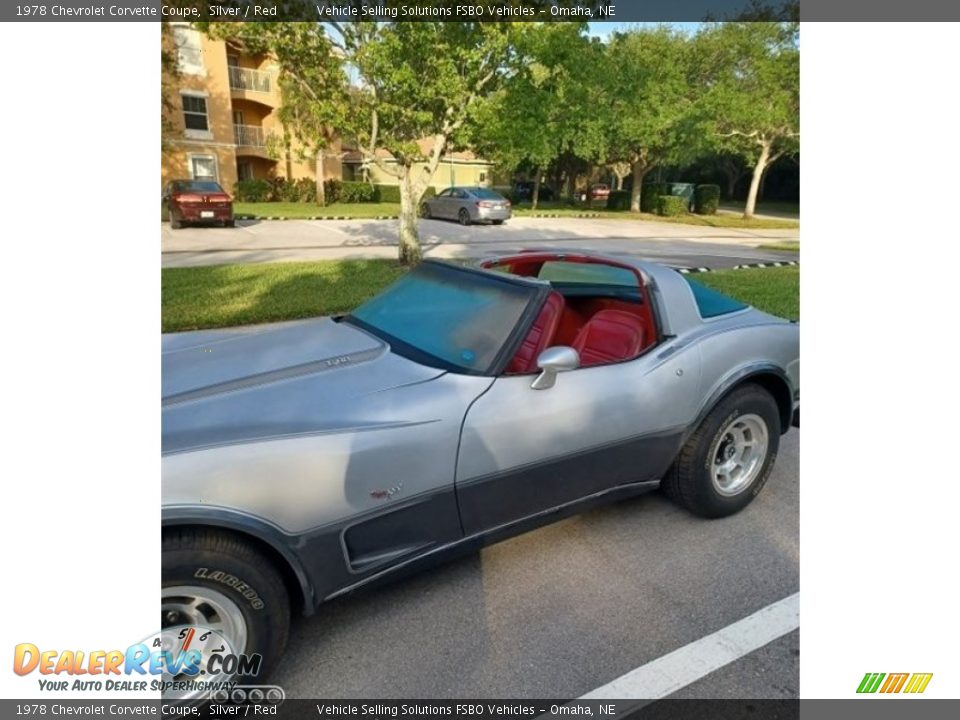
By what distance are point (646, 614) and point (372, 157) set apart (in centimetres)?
874

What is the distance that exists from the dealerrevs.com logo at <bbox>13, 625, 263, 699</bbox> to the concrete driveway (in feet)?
32.6

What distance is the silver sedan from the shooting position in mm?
20484

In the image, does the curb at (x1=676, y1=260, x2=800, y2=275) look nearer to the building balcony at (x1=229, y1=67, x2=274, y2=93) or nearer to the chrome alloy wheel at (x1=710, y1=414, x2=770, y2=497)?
the chrome alloy wheel at (x1=710, y1=414, x2=770, y2=497)

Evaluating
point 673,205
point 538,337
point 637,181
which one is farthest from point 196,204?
point 637,181

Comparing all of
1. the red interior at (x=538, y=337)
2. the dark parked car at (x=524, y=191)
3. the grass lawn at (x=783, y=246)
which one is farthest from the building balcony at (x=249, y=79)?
the red interior at (x=538, y=337)

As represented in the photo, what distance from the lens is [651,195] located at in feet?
101

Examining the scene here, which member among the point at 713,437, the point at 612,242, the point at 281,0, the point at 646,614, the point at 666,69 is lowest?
the point at 646,614

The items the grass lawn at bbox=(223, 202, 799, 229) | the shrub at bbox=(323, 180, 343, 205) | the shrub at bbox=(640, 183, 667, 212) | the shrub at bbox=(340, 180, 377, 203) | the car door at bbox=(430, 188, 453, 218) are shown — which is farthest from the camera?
the shrub at bbox=(640, 183, 667, 212)

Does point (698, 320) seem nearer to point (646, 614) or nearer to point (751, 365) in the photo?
point (751, 365)

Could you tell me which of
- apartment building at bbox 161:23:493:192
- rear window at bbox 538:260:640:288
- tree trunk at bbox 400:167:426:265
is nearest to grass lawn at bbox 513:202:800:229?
apartment building at bbox 161:23:493:192

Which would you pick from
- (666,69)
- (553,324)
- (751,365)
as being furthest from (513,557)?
(666,69)

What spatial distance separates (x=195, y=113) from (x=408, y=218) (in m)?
22.4

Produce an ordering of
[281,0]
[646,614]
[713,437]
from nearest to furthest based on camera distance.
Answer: [646,614] → [713,437] → [281,0]

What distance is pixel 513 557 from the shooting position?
2688 mm
